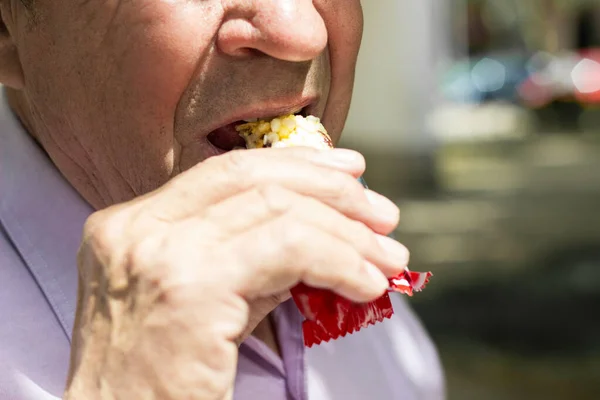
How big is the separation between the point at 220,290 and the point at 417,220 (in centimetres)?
986

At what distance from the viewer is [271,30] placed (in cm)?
142

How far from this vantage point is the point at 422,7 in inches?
460

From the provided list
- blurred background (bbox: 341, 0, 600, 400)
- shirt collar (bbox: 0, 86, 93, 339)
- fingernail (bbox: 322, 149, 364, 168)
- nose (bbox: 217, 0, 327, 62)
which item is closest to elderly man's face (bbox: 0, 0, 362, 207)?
nose (bbox: 217, 0, 327, 62)

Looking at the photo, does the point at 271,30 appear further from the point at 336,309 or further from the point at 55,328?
the point at 55,328

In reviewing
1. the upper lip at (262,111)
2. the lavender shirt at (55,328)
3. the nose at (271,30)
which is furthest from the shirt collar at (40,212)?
the nose at (271,30)

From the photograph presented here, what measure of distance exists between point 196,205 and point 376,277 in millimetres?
262

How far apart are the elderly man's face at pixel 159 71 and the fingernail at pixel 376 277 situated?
0.44 meters

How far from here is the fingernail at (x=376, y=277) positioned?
1.16m

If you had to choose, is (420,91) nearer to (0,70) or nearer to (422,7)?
(422,7)

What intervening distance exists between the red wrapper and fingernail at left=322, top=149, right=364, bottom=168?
192mm

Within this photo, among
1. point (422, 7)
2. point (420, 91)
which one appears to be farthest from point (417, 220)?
point (422, 7)

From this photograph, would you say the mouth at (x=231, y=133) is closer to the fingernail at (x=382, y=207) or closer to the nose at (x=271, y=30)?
the nose at (x=271, y=30)

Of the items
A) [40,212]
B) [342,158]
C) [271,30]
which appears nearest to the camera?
[342,158]

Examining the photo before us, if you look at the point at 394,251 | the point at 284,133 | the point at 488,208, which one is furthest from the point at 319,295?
the point at 488,208
